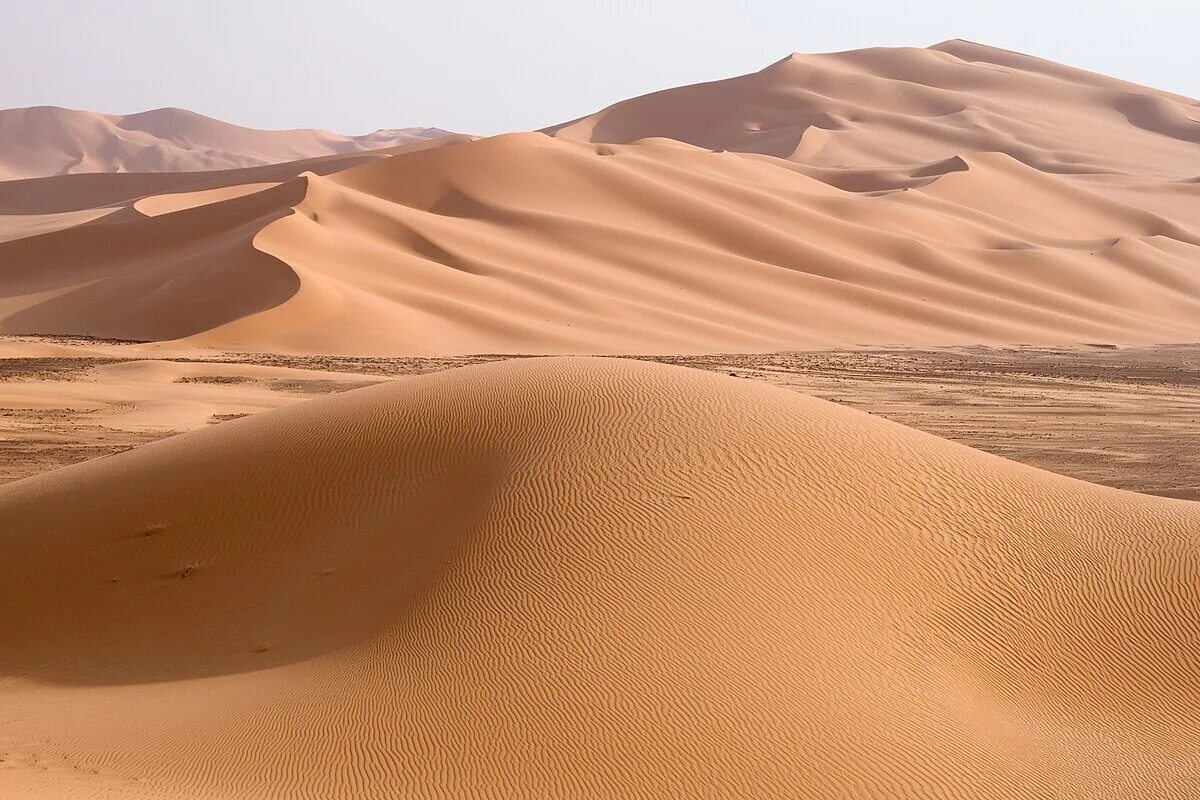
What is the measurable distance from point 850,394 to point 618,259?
16956 millimetres

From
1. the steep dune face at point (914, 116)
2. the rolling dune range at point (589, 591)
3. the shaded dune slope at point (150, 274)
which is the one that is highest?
the steep dune face at point (914, 116)

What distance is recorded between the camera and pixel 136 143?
146625mm

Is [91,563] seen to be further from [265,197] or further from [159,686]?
[265,197]

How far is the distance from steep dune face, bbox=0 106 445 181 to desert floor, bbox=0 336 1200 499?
106625 mm

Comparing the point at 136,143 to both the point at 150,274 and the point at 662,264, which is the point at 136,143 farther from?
the point at 662,264

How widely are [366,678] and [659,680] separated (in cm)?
151

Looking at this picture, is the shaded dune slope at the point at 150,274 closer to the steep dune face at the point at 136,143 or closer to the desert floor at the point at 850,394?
the desert floor at the point at 850,394

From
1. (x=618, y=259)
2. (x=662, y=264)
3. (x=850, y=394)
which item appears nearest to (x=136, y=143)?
(x=618, y=259)

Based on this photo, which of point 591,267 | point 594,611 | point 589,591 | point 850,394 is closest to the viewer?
point 594,611

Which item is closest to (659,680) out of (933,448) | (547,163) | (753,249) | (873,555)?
(873,555)

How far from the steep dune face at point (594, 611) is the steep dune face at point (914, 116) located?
210 ft

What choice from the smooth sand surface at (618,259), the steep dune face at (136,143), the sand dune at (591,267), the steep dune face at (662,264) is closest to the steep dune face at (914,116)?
the smooth sand surface at (618,259)

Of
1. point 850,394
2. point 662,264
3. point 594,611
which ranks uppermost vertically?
point 594,611

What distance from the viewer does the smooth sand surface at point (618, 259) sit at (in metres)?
27.7
